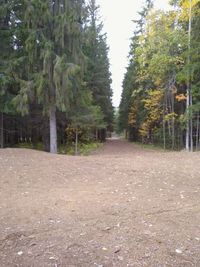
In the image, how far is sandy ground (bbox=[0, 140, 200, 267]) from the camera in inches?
133

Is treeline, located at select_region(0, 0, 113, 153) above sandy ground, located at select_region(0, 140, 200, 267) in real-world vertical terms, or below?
above

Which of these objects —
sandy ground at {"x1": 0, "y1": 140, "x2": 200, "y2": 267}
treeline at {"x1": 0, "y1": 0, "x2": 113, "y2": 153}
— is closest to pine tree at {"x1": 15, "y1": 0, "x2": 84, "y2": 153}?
treeline at {"x1": 0, "y1": 0, "x2": 113, "y2": 153}

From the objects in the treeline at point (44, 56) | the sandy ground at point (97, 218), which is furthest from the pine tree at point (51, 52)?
the sandy ground at point (97, 218)

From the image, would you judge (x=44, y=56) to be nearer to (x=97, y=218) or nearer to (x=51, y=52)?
(x=51, y=52)

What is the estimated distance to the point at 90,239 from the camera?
382 centimetres

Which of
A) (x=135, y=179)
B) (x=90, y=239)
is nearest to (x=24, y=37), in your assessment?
(x=135, y=179)

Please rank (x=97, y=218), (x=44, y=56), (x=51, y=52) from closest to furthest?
(x=97, y=218) → (x=44, y=56) → (x=51, y=52)

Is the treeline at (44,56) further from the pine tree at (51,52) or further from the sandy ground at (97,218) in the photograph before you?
the sandy ground at (97,218)

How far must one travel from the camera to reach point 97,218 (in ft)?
15.2

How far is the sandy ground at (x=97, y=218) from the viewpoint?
3.38 m

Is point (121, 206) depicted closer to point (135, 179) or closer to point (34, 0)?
point (135, 179)

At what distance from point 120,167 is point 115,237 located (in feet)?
18.6

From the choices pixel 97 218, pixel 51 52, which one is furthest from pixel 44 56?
pixel 97 218

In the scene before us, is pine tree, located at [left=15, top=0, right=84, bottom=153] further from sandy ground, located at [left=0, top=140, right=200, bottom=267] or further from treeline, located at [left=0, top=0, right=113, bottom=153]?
sandy ground, located at [left=0, top=140, right=200, bottom=267]
